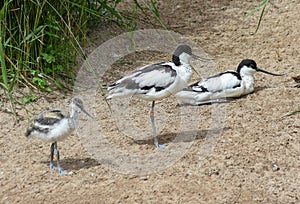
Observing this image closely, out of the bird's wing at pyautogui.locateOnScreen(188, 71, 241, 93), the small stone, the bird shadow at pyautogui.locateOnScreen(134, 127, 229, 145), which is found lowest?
the small stone

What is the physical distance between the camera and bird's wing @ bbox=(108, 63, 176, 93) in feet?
15.8

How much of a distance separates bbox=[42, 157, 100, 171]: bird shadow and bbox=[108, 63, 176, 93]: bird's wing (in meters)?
0.70

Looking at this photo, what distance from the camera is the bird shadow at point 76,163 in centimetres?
458

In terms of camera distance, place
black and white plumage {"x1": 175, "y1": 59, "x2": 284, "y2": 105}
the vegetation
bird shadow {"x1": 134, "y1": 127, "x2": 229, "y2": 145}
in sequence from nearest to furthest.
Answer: bird shadow {"x1": 134, "y1": 127, "x2": 229, "y2": 145}
the vegetation
black and white plumage {"x1": 175, "y1": 59, "x2": 284, "y2": 105}

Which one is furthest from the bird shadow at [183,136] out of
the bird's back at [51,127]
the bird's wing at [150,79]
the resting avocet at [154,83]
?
the bird's back at [51,127]

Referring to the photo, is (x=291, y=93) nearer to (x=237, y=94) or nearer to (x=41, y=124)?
(x=237, y=94)

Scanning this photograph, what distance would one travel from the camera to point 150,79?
15.9ft

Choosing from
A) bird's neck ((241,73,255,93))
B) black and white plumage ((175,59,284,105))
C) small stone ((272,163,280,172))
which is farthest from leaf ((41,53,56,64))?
small stone ((272,163,280,172))

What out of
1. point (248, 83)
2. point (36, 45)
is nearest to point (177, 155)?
point (248, 83)

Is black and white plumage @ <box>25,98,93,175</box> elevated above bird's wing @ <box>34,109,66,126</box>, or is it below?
below

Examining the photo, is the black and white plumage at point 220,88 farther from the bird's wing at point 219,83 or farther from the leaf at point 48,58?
the leaf at point 48,58

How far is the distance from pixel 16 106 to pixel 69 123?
1.40 m

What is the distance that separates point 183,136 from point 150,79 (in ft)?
1.97

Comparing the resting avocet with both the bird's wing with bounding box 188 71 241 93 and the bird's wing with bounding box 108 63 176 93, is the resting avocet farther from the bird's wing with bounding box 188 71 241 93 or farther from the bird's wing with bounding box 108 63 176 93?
the bird's wing with bounding box 188 71 241 93
